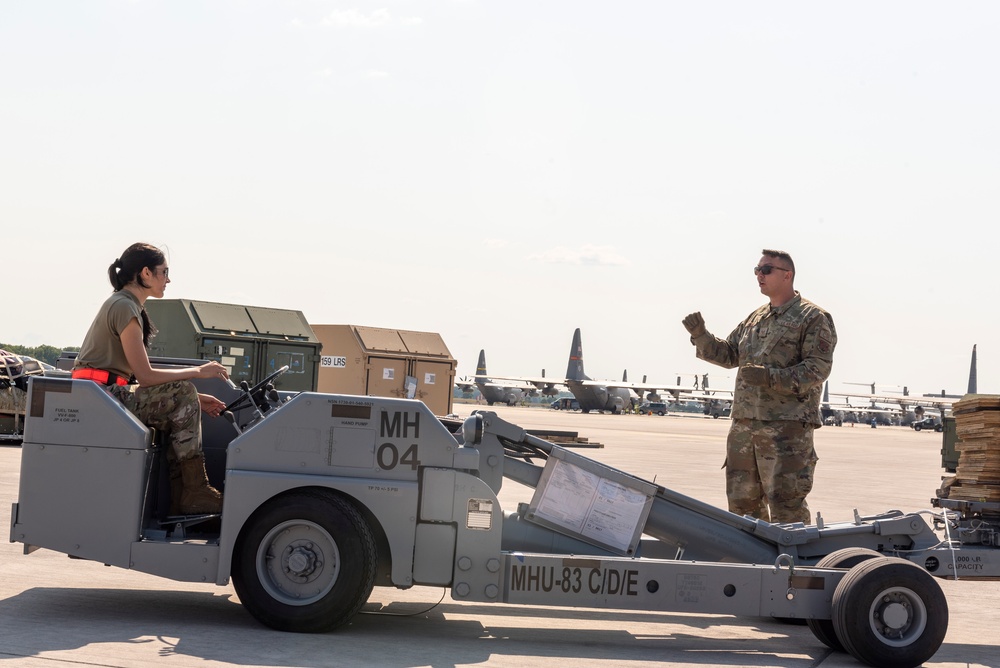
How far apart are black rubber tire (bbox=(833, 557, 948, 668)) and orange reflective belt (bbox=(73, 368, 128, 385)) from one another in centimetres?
370

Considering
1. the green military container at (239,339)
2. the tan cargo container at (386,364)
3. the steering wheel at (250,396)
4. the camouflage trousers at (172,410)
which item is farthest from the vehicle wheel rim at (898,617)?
the tan cargo container at (386,364)

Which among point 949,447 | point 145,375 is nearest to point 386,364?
point 949,447

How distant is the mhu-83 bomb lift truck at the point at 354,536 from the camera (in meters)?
5.14

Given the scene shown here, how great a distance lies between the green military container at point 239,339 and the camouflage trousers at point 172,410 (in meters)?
11.9

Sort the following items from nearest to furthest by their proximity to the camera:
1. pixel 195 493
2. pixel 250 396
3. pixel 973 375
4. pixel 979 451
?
pixel 195 493 → pixel 250 396 → pixel 979 451 → pixel 973 375

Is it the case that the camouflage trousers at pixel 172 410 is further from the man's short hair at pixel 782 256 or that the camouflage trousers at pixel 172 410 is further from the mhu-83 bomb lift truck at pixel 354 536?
the man's short hair at pixel 782 256

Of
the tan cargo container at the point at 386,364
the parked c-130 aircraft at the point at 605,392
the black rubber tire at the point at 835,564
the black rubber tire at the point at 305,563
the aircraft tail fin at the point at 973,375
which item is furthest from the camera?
the aircraft tail fin at the point at 973,375

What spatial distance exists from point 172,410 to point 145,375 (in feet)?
0.74

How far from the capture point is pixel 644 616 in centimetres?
649

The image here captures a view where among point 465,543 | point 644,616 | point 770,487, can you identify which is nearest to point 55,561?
point 465,543

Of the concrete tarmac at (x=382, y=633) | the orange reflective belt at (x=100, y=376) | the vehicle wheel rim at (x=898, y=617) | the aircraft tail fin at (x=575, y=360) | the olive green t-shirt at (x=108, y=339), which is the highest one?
the aircraft tail fin at (x=575, y=360)

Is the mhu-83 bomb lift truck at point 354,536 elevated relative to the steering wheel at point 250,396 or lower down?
lower down

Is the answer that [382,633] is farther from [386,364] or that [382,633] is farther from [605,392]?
[605,392]

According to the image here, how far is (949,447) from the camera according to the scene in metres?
16.3
